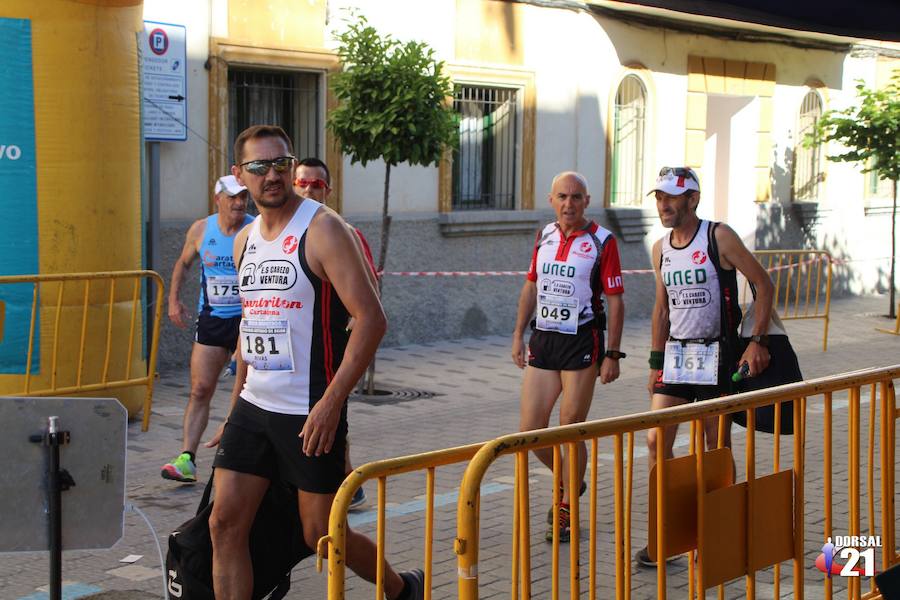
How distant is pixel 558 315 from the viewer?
6.91 metres

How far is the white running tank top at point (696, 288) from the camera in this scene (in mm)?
6438

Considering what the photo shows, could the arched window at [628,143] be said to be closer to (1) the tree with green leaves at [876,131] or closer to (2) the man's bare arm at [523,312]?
(1) the tree with green leaves at [876,131]

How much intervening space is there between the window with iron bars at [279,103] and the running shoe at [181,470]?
5.70m

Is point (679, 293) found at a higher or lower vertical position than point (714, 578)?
higher

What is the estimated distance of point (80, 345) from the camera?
907 centimetres

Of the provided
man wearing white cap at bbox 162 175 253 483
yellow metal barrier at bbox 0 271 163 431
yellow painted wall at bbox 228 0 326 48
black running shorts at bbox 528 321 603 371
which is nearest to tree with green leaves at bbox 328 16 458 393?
yellow painted wall at bbox 228 0 326 48

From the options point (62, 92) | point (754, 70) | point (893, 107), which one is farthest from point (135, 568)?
point (754, 70)

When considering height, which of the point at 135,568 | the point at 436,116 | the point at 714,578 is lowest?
the point at 135,568

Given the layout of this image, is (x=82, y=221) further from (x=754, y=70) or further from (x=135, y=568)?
(x=754, y=70)

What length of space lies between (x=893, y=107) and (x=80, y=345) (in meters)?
12.1

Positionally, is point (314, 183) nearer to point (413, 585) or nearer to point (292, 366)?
point (292, 366)

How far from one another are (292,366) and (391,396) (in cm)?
650

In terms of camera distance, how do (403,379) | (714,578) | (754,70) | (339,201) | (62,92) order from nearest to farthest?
(714,578)
(62,92)
(403,379)
(339,201)
(754,70)

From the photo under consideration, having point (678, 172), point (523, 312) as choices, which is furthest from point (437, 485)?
point (678, 172)
